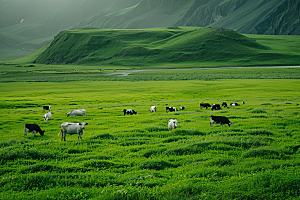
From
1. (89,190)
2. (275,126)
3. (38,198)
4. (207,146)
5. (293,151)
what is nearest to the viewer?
(38,198)

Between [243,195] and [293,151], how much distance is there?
241 inches

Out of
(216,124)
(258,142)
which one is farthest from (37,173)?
(216,124)

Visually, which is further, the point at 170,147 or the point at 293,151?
the point at 170,147

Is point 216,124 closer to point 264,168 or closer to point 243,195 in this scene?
point 264,168

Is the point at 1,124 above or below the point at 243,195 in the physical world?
above

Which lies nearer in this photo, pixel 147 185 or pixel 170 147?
pixel 147 185

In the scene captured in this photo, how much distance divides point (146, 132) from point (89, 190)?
10.2 m

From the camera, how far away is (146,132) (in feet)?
60.2

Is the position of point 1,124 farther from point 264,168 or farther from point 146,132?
point 264,168

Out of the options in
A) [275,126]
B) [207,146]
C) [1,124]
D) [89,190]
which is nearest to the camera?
[89,190]

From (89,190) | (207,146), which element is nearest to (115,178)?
(89,190)

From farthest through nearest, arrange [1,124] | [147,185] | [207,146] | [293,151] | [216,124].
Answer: [1,124]
[216,124]
[207,146]
[293,151]
[147,185]

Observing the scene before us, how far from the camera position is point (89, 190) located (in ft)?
27.4

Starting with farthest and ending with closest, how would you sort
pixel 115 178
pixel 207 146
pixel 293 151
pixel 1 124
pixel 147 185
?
pixel 1 124 < pixel 207 146 < pixel 293 151 < pixel 115 178 < pixel 147 185
